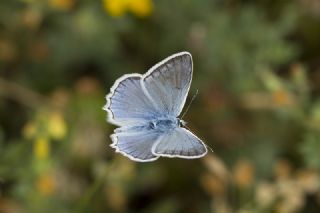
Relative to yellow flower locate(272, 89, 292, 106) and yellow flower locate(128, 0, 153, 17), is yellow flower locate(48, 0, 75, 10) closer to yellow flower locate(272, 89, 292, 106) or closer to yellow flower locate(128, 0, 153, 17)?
yellow flower locate(128, 0, 153, 17)

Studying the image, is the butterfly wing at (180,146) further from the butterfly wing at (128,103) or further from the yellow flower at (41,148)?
the yellow flower at (41,148)

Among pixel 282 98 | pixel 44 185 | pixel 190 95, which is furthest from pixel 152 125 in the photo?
pixel 190 95

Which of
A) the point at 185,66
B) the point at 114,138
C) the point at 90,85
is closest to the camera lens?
the point at 114,138

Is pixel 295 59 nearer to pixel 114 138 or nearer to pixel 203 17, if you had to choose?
pixel 203 17

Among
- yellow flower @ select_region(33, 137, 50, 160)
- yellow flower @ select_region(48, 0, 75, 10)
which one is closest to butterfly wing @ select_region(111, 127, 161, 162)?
yellow flower @ select_region(33, 137, 50, 160)

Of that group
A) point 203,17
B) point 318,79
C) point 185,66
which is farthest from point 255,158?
point 185,66

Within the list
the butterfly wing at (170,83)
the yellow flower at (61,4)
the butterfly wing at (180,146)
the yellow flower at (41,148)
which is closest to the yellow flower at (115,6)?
the yellow flower at (61,4)

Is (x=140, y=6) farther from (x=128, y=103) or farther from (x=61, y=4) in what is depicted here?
(x=128, y=103)
